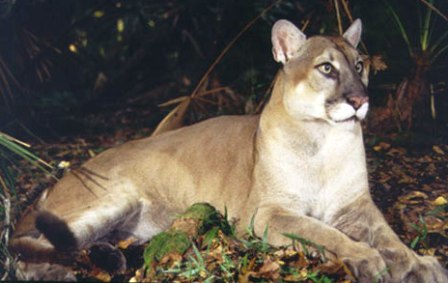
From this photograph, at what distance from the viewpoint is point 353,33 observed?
445 centimetres

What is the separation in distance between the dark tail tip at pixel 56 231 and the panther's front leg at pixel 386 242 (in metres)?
1.65

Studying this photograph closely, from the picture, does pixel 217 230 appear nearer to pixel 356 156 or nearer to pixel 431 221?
pixel 356 156

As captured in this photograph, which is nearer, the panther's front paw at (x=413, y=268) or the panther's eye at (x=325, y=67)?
the panther's front paw at (x=413, y=268)

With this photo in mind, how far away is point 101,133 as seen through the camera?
7.31m

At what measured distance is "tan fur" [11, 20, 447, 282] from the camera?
388 cm

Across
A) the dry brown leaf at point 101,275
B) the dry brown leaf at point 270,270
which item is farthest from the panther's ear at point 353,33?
the dry brown leaf at point 101,275

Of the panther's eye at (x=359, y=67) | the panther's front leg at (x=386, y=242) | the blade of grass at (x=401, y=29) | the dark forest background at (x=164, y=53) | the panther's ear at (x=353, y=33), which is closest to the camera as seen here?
the panther's front leg at (x=386, y=242)

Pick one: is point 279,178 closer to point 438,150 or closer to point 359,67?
point 359,67

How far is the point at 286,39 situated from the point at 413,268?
1.62 m

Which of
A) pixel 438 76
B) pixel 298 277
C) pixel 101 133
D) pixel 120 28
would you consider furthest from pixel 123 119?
pixel 298 277

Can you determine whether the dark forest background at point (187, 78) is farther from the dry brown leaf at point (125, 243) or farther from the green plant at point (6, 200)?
the dry brown leaf at point (125, 243)

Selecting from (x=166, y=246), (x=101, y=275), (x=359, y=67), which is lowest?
(x=101, y=275)

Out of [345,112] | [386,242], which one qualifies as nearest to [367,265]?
[386,242]

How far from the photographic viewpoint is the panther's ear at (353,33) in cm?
443
